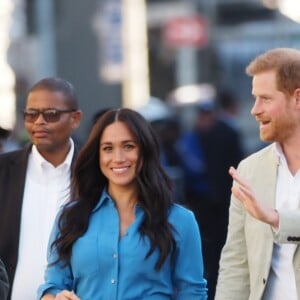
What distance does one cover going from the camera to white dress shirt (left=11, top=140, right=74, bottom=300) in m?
6.96

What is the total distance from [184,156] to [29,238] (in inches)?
341

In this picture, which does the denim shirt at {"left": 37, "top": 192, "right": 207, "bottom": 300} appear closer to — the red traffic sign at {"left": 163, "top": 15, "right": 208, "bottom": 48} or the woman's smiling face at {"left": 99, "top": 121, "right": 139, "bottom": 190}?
the woman's smiling face at {"left": 99, "top": 121, "right": 139, "bottom": 190}

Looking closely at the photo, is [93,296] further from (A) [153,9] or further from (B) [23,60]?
(A) [153,9]

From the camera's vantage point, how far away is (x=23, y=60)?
19891 millimetres

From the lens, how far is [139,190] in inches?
243

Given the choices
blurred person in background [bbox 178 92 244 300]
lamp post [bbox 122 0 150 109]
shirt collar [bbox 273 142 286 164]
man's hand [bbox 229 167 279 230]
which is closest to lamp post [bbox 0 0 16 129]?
lamp post [bbox 122 0 150 109]

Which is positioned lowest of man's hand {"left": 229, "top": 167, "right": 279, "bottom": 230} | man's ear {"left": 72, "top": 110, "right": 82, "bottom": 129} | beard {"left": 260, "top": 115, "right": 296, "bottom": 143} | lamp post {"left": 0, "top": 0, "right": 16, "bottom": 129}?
man's hand {"left": 229, "top": 167, "right": 279, "bottom": 230}

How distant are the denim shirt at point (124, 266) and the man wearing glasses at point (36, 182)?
0.78 meters

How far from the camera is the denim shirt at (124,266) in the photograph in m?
5.96

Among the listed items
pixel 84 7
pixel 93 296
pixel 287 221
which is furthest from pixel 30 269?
pixel 84 7

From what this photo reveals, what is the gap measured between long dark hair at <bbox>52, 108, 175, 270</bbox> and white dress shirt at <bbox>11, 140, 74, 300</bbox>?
71cm

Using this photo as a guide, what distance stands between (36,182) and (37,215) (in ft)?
0.69

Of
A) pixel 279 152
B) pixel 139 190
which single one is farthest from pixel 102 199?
pixel 279 152

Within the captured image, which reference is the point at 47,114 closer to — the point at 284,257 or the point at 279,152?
the point at 279,152
